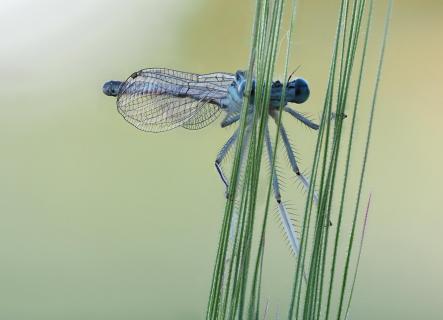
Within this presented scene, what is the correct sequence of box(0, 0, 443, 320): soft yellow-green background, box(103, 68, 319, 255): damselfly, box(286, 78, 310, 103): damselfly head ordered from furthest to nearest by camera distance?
box(0, 0, 443, 320): soft yellow-green background → box(103, 68, 319, 255): damselfly → box(286, 78, 310, 103): damselfly head

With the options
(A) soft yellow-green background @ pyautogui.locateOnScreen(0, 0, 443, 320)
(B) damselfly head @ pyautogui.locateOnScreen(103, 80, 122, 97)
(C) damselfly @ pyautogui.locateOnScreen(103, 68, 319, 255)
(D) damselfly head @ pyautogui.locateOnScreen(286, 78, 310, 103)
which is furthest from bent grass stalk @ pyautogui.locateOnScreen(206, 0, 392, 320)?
(A) soft yellow-green background @ pyautogui.locateOnScreen(0, 0, 443, 320)

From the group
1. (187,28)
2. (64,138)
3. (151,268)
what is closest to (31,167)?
(64,138)

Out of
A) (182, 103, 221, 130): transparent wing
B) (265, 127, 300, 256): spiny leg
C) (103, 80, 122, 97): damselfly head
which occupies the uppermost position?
(103, 80, 122, 97): damselfly head

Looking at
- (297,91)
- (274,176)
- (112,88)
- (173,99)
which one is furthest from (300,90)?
(112,88)

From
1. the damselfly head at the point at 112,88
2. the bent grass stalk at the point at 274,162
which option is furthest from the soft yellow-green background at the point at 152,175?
the bent grass stalk at the point at 274,162

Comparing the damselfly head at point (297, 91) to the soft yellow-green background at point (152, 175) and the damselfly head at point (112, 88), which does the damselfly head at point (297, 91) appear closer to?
the damselfly head at point (112, 88)

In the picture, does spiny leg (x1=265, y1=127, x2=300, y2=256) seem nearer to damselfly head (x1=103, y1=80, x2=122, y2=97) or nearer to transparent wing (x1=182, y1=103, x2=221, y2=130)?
transparent wing (x1=182, y1=103, x2=221, y2=130)

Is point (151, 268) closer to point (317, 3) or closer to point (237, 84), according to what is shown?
point (317, 3)
